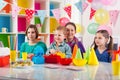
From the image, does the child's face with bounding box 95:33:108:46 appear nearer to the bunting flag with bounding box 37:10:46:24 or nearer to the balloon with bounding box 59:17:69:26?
the bunting flag with bounding box 37:10:46:24

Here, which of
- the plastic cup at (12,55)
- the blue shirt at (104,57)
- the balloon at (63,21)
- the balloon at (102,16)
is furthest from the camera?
the balloon at (63,21)

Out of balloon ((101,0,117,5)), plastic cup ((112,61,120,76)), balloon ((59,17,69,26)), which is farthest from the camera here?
balloon ((59,17,69,26))

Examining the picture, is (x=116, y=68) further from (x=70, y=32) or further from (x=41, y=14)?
(x=41, y=14)

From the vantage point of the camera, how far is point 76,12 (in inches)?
198

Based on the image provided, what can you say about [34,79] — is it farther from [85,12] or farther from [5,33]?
[85,12]

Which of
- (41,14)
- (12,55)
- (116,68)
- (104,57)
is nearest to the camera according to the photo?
(116,68)

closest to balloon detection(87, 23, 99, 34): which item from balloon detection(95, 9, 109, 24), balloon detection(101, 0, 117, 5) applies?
balloon detection(95, 9, 109, 24)

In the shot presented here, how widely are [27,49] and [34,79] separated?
1881 millimetres

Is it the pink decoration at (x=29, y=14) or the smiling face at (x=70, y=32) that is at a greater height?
the pink decoration at (x=29, y=14)

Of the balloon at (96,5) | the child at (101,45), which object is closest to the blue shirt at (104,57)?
the child at (101,45)

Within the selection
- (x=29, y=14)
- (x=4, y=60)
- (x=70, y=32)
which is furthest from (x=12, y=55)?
(x=29, y=14)

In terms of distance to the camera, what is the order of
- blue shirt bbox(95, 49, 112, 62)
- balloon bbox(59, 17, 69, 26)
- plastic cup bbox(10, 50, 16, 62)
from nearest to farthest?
1. plastic cup bbox(10, 50, 16, 62)
2. blue shirt bbox(95, 49, 112, 62)
3. balloon bbox(59, 17, 69, 26)

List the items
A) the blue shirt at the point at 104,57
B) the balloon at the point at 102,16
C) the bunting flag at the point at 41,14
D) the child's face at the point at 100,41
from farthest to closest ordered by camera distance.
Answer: the balloon at the point at 102,16
the bunting flag at the point at 41,14
the child's face at the point at 100,41
the blue shirt at the point at 104,57

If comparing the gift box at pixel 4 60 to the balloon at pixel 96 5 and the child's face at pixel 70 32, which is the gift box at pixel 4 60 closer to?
the child's face at pixel 70 32
